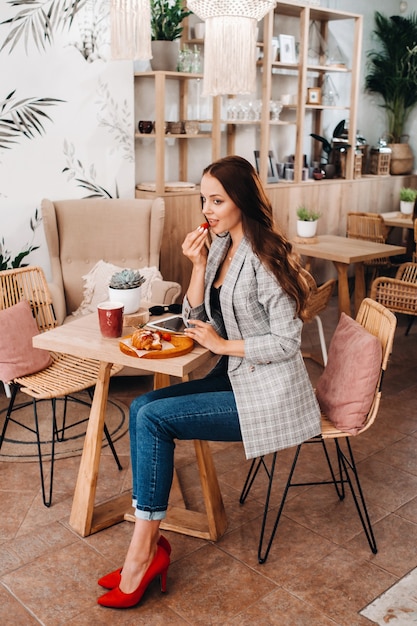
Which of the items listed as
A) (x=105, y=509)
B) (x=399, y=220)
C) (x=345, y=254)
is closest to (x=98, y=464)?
(x=105, y=509)

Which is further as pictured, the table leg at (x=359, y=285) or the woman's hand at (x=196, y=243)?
the table leg at (x=359, y=285)

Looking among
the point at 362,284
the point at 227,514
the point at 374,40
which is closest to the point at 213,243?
the point at 227,514

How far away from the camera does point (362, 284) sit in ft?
16.4

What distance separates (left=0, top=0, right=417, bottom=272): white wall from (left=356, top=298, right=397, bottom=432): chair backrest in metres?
2.48

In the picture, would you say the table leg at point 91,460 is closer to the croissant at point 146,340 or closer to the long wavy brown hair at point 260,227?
the croissant at point 146,340

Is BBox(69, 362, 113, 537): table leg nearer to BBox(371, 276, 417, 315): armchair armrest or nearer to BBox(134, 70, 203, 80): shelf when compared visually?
BBox(371, 276, 417, 315): armchair armrest

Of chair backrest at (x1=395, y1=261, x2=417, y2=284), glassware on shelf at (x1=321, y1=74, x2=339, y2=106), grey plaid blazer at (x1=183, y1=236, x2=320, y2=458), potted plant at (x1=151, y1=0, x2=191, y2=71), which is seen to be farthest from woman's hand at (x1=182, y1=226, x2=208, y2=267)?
glassware on shelf at (x1=321, y1=74, x2=339, y2=106)

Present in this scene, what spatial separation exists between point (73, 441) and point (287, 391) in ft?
5.02

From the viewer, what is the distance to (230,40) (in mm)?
2812

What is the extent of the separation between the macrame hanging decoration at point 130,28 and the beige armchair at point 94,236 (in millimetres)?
1568

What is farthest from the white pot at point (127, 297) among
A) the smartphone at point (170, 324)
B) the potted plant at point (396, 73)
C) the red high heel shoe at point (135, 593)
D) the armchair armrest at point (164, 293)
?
the potted plant at point (396, 73)

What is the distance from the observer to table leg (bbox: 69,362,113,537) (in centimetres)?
251

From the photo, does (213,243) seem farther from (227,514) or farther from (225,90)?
(227,514)

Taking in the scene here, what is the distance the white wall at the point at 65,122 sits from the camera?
13.6ft
